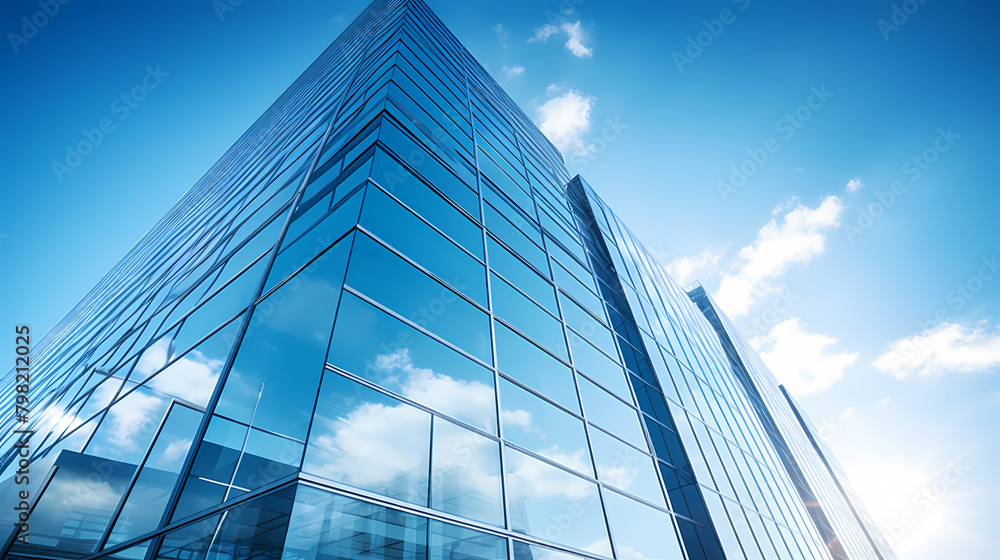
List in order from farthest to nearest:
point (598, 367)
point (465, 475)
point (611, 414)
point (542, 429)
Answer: point (598, 367), point (611, 414), point (542, 429), point (465, 475)

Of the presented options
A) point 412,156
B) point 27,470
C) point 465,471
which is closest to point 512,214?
point 412,156

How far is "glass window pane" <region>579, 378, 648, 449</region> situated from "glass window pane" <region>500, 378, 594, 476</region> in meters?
0.77

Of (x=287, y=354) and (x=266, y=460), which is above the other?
(x=287, y=354)

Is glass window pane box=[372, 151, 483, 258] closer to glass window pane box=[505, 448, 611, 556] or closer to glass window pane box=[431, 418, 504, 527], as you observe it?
glass window pane box=[431, 418, 504, 527]

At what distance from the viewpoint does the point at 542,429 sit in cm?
646

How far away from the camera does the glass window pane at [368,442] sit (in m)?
3.69

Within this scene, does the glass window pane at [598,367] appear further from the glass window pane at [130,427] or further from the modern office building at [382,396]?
the glass window pane at [130,427]

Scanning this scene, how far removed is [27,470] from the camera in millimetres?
7012

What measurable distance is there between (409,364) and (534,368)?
2.90 meters

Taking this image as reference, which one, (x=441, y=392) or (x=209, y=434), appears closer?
(x=209, y=434)

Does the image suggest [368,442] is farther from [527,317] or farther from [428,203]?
[527,317]

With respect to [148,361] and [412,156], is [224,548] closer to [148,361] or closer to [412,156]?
[148,361]

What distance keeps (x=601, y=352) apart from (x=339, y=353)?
6.73 meters

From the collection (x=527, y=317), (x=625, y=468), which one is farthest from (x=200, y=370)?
(x=625, y=468)
